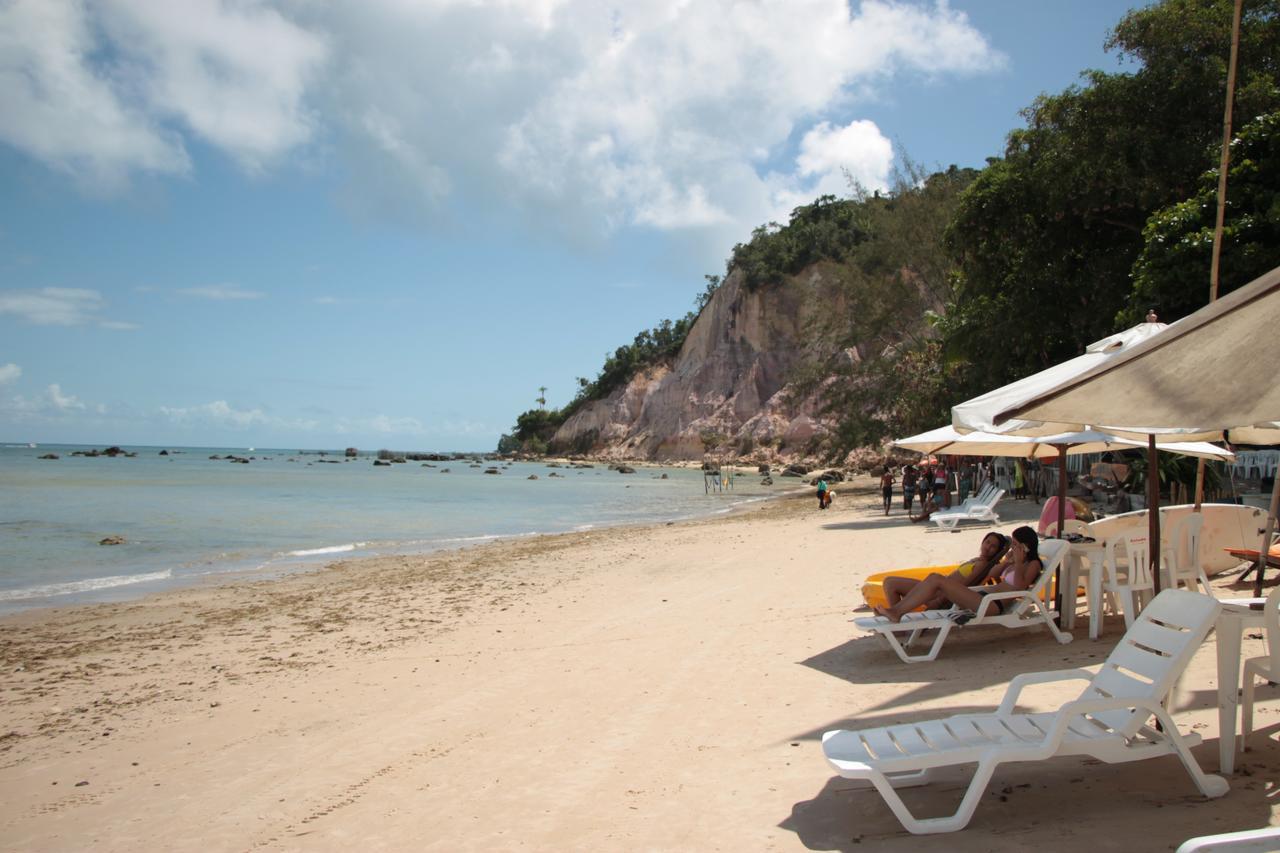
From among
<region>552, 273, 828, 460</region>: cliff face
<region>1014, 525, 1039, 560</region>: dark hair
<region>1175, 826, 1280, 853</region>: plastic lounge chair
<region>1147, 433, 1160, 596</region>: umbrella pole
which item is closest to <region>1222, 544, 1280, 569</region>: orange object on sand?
<region>1147, 433, 1160, 596</region>: umbrella pole

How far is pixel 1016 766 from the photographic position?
3.92 metres

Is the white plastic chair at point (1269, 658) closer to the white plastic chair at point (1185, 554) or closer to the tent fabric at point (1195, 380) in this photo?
the tent fabric at point (1195, 380)

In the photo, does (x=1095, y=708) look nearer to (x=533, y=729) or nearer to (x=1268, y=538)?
(x=533, y=729)

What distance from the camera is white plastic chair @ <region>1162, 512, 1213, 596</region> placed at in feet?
21.5

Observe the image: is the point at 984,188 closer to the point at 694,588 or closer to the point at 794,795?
the point at 694,588

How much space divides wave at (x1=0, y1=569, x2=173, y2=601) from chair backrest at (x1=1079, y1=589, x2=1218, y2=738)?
12856mm

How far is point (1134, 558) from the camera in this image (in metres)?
6.31

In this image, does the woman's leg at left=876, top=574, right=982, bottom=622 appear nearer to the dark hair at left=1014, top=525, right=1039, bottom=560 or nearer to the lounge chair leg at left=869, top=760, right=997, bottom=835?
the dark hair at left=1014, top=525, right=1039, bottom=560

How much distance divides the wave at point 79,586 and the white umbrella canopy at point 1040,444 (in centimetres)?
1165

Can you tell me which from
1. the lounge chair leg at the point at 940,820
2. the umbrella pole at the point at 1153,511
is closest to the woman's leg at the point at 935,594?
the umbrella pole at the point at 1153,511

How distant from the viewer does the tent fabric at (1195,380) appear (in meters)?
2.71

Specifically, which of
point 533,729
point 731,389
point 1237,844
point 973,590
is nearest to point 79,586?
point 533,729

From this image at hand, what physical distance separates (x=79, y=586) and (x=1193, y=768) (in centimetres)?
1385

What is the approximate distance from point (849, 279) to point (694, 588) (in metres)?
25.5
